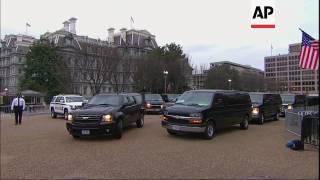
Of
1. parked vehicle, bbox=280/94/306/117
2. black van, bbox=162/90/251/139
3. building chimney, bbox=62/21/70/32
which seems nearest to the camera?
black van, bbox=162/90/251/139

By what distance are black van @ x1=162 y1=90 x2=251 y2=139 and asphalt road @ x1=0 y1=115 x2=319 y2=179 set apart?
45cm

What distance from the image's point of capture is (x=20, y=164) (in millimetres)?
8867

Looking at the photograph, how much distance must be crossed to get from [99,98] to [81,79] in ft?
169

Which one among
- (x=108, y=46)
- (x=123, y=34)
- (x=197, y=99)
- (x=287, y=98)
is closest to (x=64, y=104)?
(x=197, y=99)

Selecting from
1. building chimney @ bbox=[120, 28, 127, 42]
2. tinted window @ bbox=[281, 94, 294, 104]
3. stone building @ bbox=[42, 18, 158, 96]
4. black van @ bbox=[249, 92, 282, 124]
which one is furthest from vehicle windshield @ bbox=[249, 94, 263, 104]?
building chimney @ bbox=[120, 28, 127, 42]

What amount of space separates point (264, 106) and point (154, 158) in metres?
13.1

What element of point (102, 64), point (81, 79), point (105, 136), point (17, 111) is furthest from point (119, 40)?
point (105, 136)

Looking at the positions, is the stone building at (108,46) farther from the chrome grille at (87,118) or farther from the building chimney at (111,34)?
the chrome grille at (87,118)

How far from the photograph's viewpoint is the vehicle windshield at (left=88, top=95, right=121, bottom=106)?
15.0m

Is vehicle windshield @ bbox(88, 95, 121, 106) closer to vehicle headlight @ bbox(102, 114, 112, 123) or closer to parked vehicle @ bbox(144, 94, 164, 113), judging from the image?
vehicle headlight @ bbox(102, 114, 112, 123)

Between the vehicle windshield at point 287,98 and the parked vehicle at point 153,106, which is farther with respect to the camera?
the vehicle windshield at point 287,98

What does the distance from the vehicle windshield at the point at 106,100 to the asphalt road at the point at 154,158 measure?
1.71m

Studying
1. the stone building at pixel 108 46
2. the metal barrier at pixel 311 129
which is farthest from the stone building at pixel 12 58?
the metal barrier at pixel 311 129

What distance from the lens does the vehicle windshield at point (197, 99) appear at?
1441 cm
